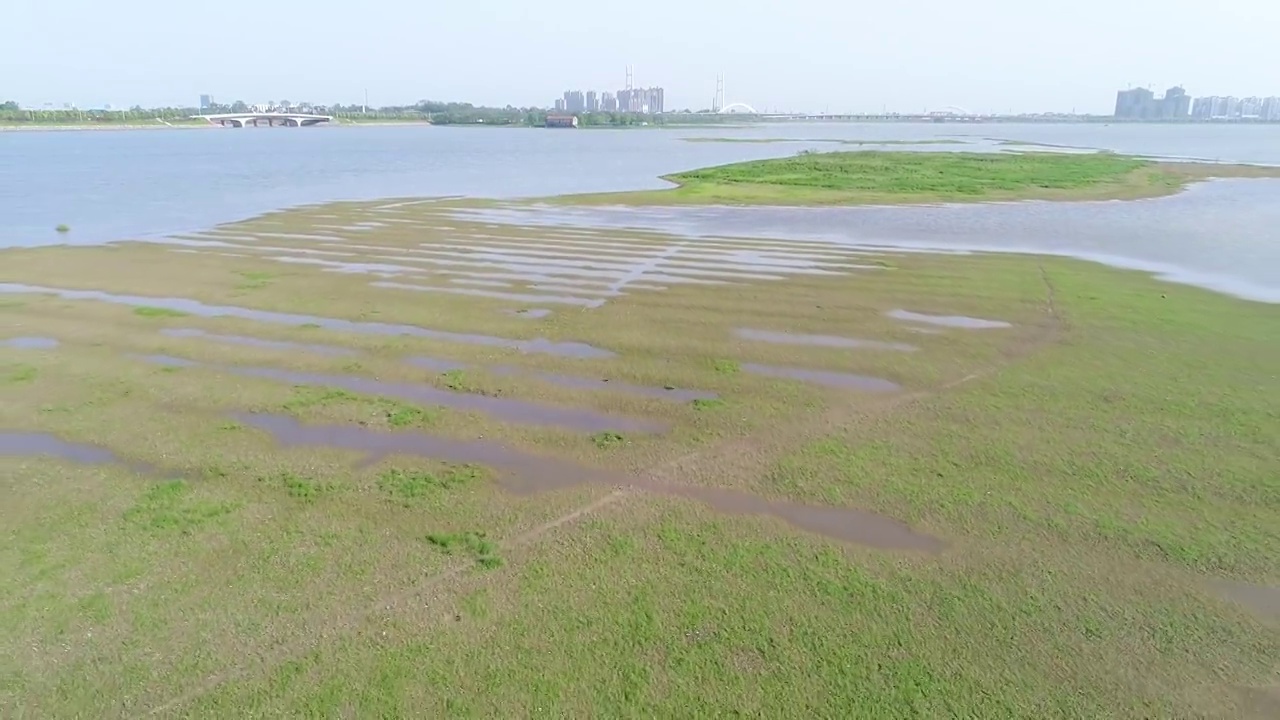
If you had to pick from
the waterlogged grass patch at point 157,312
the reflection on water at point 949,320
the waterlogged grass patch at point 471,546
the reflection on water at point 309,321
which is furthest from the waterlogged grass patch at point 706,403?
the waterlogged grass patch at point 157,312

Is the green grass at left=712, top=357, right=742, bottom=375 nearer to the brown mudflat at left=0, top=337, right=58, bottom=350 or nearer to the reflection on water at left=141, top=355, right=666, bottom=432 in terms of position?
the reflection on water at left=141, top=355, right=666, bottom=432

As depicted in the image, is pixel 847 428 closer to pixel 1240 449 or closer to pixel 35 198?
pixel 1240 449

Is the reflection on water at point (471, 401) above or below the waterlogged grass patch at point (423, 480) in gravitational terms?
above

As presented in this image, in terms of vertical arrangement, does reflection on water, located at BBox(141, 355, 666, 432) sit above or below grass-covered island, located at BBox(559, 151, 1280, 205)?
below

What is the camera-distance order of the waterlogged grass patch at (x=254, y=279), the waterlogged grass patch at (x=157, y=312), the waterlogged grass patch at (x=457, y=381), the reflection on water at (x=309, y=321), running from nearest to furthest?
1. the waterlogged grass patch at (x=457, y=381)
2. the reflection on water at (x=309, y=321)
3. the waterlogged grass patch at (x=157, y=312)
4. the waterlogged grass patch at (x=254, y=279)

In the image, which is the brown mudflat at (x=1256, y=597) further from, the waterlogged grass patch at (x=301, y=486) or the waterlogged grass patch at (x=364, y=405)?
the waterlogged grass patch at (x=364, y=405)

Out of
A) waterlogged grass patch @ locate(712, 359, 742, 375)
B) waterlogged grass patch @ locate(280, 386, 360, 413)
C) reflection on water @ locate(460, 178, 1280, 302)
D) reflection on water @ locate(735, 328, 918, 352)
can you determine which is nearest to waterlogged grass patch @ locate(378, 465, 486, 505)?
waterlogged grass patch @ locate(280, 386, 360, 413)

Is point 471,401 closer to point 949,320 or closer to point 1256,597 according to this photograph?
point 1256,597
